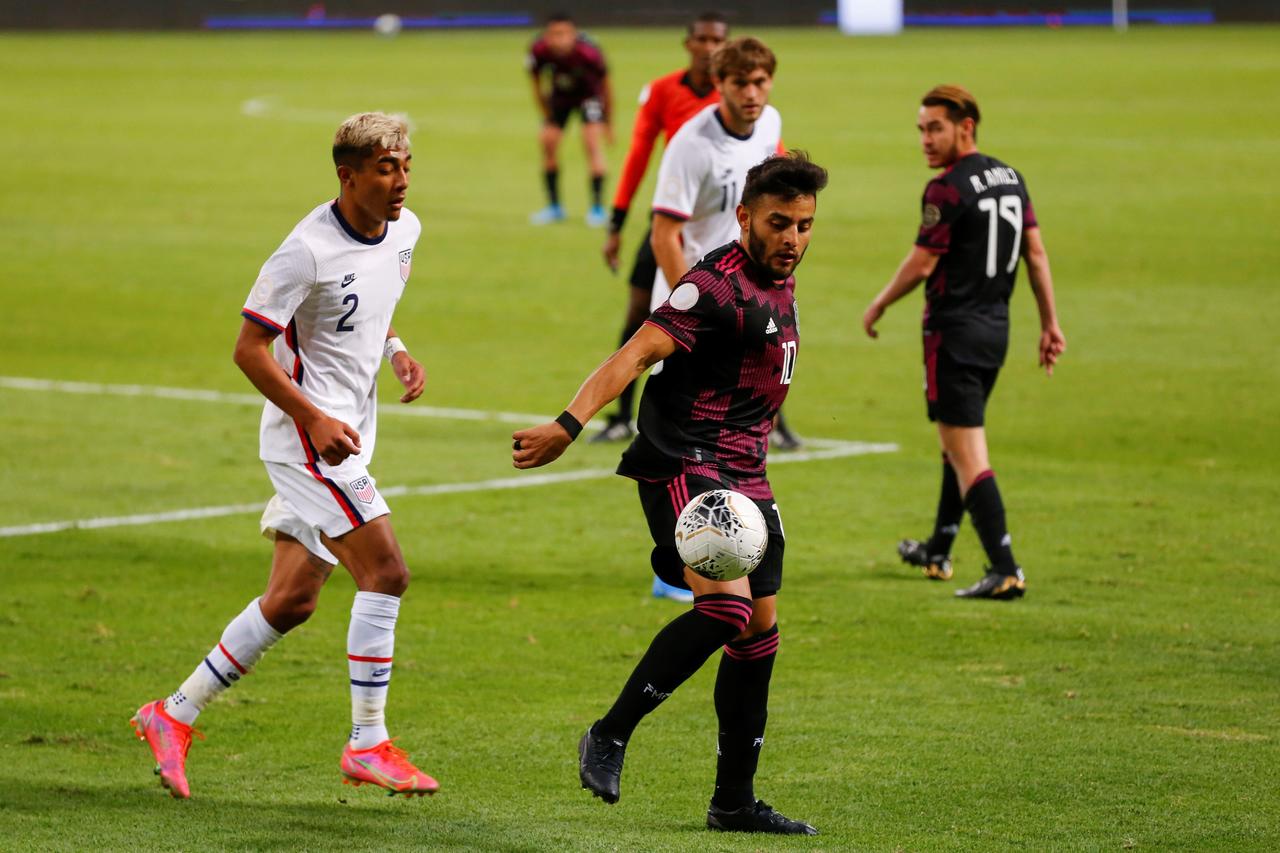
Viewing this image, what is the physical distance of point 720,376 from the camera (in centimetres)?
612

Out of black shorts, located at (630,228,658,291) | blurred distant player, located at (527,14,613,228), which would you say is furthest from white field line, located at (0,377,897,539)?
blurred distant player, located at (527,14,613,228)

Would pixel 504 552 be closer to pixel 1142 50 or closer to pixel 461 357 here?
pixel 461 357

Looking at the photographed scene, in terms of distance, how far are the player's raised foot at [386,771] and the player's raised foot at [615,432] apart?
665cm

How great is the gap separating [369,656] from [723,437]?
1.37m

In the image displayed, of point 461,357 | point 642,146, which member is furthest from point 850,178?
point 642,146

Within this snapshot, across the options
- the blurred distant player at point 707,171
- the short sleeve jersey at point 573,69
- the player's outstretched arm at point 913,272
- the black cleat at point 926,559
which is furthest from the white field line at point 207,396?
the short sleeve jersey at point 573,69

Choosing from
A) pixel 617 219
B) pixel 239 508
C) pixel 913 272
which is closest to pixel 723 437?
pixel 913 272

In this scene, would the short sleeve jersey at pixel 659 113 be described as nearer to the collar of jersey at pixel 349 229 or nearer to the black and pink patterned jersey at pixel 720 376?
Result: the collar of jersey at pixel 349 229

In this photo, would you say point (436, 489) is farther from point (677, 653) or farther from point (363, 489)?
point (677, 653)

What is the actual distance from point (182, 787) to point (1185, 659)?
4.05m

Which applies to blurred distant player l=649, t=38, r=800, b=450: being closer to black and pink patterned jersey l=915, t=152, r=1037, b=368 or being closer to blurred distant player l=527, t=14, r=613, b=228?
black and pink patterned jersey l=915, t=152, r=1037, b=368

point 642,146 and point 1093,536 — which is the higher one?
point 642,146

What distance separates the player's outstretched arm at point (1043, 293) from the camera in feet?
30.6

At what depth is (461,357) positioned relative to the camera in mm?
15836
